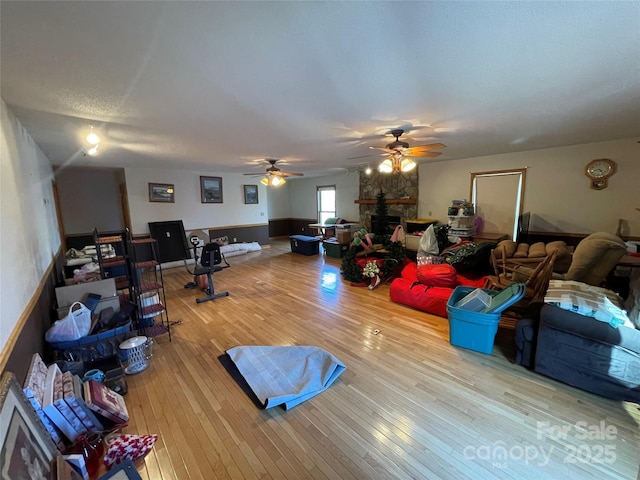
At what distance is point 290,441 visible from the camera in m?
1.73

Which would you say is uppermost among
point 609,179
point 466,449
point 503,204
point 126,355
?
point 609,179

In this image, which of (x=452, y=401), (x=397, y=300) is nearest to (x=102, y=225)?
(x=397, y=300)

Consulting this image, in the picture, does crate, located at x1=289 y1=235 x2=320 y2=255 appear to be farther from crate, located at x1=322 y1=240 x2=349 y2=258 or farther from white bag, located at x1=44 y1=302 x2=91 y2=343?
white bag, located at x1=44 y1=302 x2=91 y2=343

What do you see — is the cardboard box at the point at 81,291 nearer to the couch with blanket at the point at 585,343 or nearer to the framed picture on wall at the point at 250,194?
the couch with blanket at the point at 585,343

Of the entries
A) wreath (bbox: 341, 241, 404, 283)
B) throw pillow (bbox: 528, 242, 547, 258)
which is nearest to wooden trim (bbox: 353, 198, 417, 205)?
wreath (bbox: 341, 241, 404, 283)

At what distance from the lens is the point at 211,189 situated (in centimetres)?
727

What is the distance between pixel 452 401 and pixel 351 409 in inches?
32.1

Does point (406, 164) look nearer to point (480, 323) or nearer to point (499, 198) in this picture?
point (480, 323)

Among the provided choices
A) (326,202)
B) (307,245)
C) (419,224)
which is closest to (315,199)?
(326,202)

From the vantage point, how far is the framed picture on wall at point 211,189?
23.3 feet

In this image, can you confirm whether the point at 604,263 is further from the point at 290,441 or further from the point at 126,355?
the point at 126,355

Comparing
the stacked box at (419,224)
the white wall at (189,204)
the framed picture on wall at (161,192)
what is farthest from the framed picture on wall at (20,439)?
the stacked box at (419,224)

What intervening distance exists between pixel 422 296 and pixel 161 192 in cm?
642

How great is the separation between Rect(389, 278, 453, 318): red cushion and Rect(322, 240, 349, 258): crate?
9.21 feet
